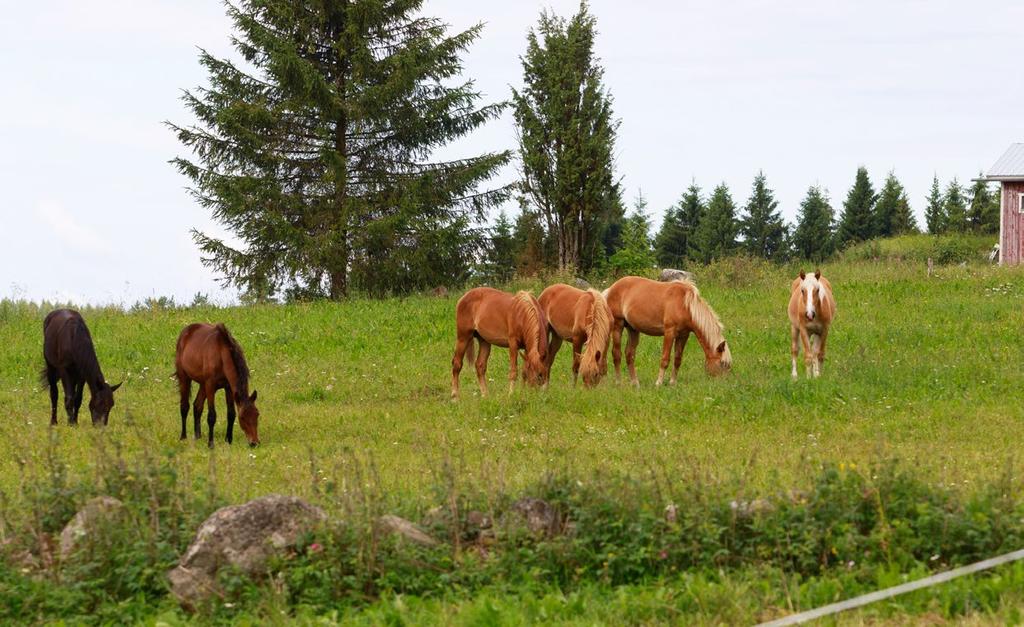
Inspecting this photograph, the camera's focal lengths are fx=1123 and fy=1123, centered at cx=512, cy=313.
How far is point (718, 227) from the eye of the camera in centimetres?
6128

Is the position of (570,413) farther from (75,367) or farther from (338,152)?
(338,152)

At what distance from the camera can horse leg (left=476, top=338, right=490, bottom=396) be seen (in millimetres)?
17333

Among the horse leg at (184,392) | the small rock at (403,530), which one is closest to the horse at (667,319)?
the horse leg at (184,392)

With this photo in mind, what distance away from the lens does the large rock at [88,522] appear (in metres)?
7.77

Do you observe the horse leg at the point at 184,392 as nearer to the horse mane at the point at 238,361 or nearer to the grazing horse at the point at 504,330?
the horse mane at the point at 238,361

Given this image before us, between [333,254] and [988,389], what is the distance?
65.9 ft

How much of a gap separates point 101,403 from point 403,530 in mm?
9132

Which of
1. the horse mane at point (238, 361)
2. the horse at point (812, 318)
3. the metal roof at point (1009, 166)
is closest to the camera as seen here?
the horse mane at point (238, 361)

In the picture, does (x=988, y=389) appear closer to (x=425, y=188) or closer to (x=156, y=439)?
(x=156, y=439)

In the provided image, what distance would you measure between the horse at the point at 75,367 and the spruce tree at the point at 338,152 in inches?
621

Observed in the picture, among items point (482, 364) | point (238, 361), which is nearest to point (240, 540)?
point (238, 361)

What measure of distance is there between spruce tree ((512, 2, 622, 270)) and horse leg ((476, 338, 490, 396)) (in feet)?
61.2

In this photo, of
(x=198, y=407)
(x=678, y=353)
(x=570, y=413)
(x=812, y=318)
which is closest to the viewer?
(x=198, y=407)

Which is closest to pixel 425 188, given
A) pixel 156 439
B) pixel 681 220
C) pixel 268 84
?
pixel 268 84
